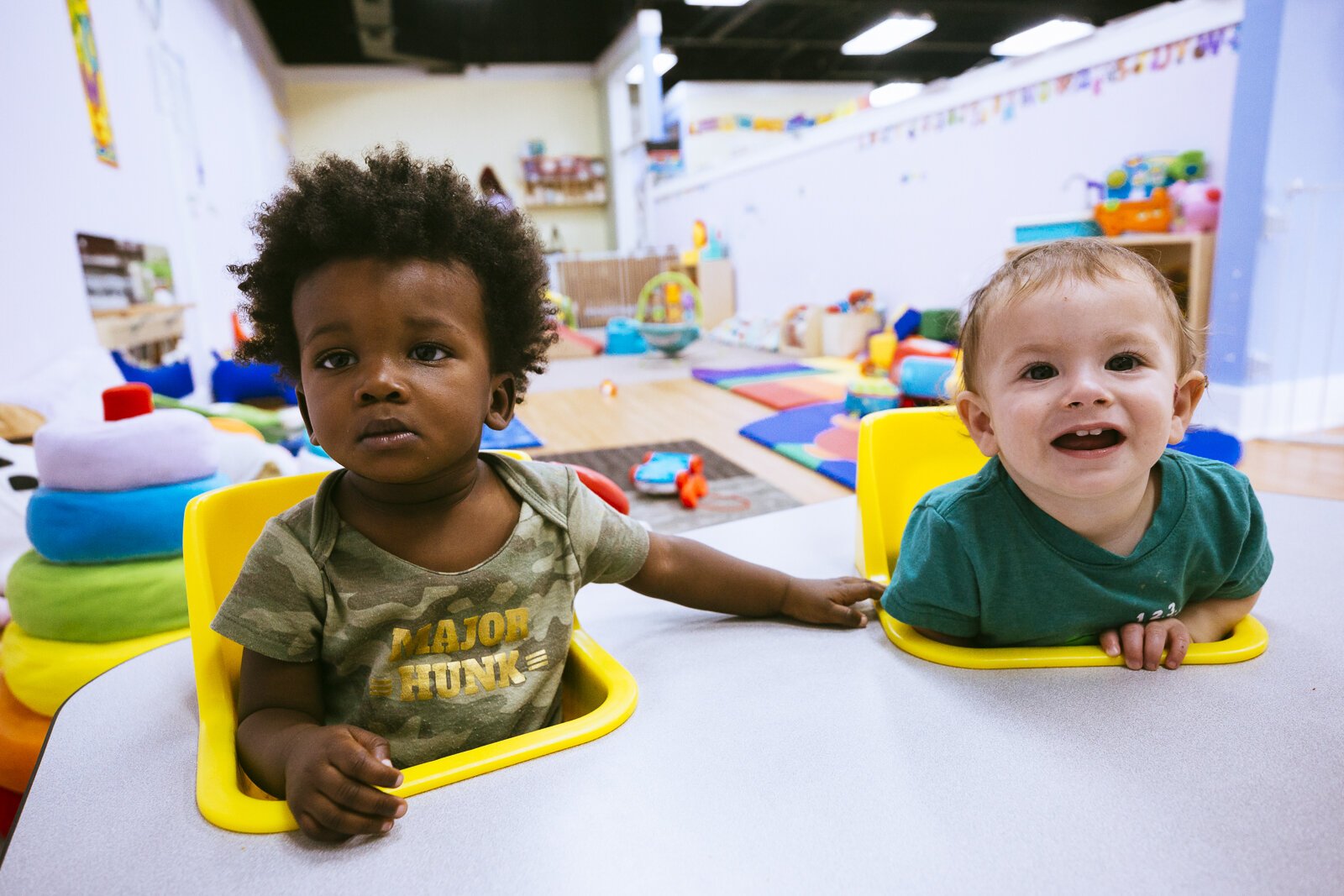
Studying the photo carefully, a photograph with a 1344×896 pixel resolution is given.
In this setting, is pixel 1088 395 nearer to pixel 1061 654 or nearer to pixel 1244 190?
pixel 1061 654

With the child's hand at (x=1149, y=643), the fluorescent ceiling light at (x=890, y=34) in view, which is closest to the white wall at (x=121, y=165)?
the child's hand at (x=1149, y=643)

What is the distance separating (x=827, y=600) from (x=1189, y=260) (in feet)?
8.24

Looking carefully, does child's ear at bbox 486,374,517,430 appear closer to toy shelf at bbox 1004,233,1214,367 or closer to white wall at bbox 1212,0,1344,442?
toy shelf at bbox 1004,233,1214,367

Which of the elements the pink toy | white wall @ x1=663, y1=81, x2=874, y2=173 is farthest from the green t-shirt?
white wall @ x1=663, y1=81, x2=874, y2=173

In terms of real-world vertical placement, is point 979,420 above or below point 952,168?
below

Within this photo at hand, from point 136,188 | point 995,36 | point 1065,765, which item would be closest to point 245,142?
point 136,188

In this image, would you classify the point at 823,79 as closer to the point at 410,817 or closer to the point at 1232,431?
the point at 1232,431

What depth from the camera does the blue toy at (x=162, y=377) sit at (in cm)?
205

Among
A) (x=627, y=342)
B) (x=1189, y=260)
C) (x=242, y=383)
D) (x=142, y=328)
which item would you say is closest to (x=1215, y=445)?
(x=1189, y=260)

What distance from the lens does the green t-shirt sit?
671 mm

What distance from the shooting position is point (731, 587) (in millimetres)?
769

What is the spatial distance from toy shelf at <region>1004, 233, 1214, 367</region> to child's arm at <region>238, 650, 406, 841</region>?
8.01 ft

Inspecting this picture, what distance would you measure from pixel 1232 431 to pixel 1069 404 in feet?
7.85

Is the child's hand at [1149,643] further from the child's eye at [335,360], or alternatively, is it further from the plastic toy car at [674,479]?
the plastic toy car at [674,479]
